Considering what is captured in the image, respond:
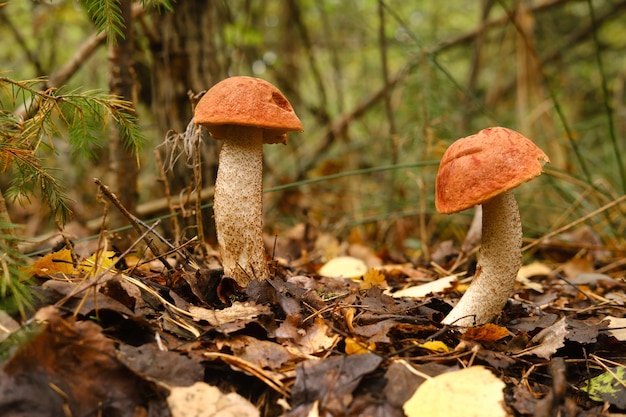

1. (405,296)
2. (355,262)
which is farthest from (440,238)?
(405,296)

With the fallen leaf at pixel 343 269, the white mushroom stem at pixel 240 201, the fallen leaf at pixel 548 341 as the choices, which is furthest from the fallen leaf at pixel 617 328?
the white mushroom stem at pixel 240 201

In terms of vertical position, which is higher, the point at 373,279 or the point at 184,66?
the point at 184,66

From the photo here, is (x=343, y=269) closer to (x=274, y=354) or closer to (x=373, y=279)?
(x=373, y=279)

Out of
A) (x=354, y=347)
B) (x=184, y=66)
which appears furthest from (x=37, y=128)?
(x=184, y=66)

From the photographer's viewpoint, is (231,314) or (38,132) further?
(38,132)

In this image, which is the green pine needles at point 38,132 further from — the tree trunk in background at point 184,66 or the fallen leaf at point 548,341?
the fallen leaf at point 548,341
